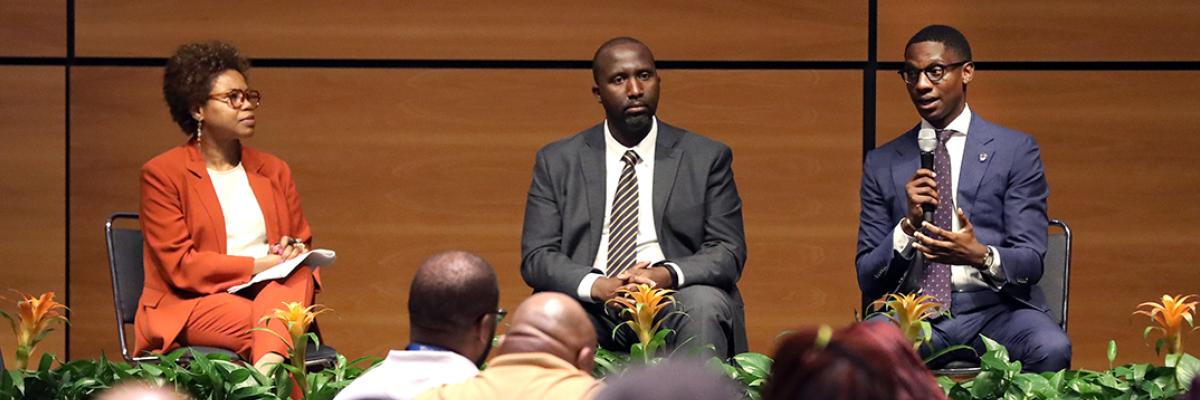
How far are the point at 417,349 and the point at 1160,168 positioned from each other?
3.65 m

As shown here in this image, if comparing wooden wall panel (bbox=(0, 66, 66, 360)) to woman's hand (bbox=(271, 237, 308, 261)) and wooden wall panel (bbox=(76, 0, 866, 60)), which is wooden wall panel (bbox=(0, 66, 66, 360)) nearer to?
wooden wall panel (bbox=(76, 0, 866, 60))

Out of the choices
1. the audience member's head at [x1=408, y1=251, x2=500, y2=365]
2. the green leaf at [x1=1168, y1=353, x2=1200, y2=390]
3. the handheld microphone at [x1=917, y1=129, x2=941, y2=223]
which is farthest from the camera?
the handheld microphone at [x1=917, y1=129, x2=941, y2=223]

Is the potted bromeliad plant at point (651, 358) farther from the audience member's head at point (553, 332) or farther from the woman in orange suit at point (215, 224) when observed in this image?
the woman in orange suit at point (215, 224)

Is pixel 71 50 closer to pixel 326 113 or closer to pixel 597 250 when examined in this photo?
pixel 326 113

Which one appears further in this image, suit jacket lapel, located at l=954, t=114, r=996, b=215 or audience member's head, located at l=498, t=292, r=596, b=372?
suit jacket lapel, located at l=954, t=114, r=996, b=215

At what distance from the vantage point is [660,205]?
4.39 metres

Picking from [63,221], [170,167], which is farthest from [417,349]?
[63,221]

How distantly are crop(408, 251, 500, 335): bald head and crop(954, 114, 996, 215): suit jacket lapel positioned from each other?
1.94 meters

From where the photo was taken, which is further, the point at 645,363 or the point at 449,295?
the point at 645,363

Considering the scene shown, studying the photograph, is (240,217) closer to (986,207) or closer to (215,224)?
(215,224)

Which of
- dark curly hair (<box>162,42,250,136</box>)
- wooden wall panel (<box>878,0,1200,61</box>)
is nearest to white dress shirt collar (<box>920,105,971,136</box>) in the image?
wooden wall panel (<box>878,0,1200,61</box>)

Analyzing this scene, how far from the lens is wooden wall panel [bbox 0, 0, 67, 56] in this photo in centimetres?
557

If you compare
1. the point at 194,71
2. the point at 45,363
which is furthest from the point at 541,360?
the point at 194,71

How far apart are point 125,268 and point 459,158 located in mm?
1469
